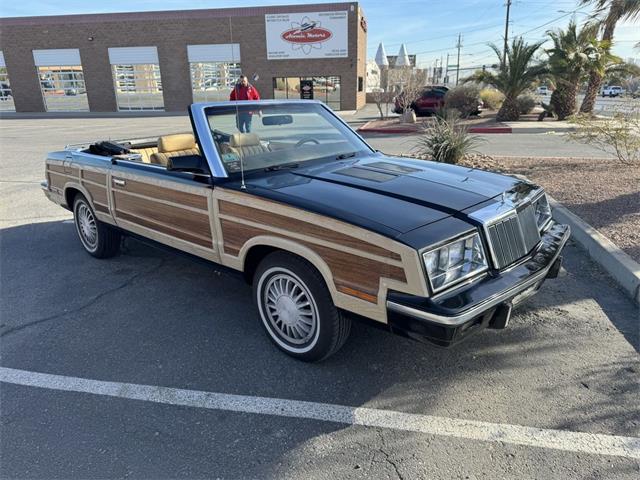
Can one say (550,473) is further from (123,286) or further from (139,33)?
(139,33)

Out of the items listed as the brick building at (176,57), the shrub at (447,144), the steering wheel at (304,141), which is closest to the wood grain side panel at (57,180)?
the steering wheel at (304,141)

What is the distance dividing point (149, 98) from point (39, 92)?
8951mm

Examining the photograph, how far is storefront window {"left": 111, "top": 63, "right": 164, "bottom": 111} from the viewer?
33.3 meters

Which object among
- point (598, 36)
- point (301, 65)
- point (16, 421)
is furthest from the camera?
point (301, 65)

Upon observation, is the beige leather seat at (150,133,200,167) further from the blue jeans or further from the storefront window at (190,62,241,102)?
the storefront window at (190,62,241,102)

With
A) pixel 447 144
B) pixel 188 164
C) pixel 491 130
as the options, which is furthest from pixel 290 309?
pixel 491 130

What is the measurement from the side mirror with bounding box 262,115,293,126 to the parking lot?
1.55m

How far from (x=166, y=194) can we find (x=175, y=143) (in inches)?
51.1

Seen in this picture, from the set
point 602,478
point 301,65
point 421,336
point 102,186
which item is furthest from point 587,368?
point 301,65

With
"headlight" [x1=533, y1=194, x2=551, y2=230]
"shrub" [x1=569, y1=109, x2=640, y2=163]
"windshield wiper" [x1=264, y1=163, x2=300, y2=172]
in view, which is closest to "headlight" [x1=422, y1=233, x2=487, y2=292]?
"headlight" [x1=533, y1=194, x2=551, y2=230]

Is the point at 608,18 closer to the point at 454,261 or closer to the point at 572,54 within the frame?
the point at 572,54

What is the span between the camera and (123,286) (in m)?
4.51

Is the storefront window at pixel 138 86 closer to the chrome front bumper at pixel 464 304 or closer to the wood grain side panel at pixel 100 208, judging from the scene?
the wood grain side panel at pixel 100 208

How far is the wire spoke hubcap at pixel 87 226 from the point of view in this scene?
5129mm
